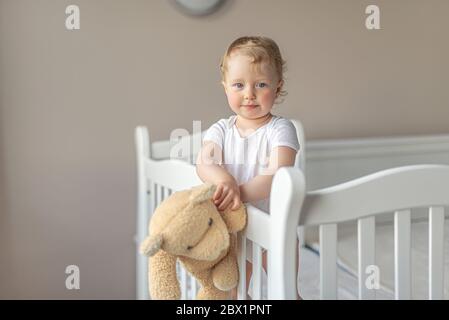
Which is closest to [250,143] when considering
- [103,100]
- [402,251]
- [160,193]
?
[402,251]

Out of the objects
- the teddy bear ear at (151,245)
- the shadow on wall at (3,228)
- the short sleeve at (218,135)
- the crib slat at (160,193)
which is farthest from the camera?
the shadow on wall at (3,228)

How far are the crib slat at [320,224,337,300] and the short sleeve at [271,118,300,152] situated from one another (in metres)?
0.10

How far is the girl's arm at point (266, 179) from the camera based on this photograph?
0.66m

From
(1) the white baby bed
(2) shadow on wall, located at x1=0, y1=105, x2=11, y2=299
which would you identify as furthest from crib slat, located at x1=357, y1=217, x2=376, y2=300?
(2) shadow on wall, located at x1=0, y1=105, x2=11, y2=299

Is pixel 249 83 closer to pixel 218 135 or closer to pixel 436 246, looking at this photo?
pixel 218 135

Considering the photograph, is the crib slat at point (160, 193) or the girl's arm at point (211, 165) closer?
the girl's arm at point (211, 165)

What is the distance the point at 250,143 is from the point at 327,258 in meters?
0.16

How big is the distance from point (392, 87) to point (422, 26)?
0.61 ft

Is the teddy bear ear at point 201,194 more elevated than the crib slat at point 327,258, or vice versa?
the teddy bear ear at point 201,194

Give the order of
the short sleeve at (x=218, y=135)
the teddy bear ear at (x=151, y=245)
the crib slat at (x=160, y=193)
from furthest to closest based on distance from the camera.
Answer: the crib slat at (x=160, y=193) → the short sleeve at (x=218, y=135) → the teddy bear ear at (x=151, y=245)

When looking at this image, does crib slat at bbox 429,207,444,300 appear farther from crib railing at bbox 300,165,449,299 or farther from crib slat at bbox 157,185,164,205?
crib slat at bbox 157,185,164,205

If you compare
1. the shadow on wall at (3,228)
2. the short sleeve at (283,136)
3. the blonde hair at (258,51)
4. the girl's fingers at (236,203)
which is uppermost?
the blonde hair at (258,51)

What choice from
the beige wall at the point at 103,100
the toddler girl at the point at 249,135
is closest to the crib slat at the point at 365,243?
the toddler girl at the point at 249,135

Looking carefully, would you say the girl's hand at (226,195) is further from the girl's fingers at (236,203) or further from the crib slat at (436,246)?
the crib slat at (436,246)
